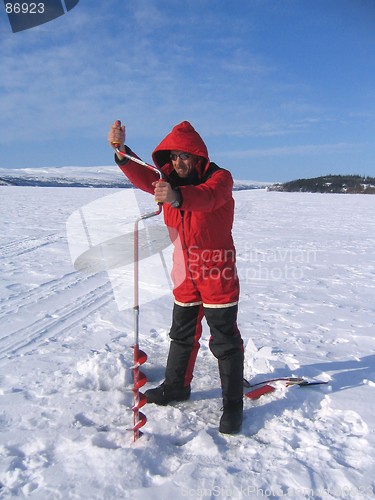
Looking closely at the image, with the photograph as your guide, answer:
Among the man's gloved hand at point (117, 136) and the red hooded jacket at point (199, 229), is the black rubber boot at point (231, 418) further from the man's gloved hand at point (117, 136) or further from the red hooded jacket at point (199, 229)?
the man's gloved hand at point (117, 136)

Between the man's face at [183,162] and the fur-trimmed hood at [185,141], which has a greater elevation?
the fur-trimmed hood at [185,141]

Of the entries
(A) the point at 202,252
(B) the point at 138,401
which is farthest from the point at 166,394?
(A) the point at 202,252

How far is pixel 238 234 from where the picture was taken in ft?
36.9

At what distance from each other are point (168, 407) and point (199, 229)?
1.10 metres

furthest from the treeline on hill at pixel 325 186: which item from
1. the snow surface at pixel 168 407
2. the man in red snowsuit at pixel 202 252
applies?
the man in red snowsuit at pixel 202 252

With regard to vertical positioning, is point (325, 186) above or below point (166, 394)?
above

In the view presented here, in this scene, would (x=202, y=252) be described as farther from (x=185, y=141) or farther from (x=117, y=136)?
(x=117, y=136)

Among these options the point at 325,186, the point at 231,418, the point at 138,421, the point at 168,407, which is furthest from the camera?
the point at 325,186

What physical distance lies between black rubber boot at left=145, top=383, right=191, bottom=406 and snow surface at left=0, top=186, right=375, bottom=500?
56 mm

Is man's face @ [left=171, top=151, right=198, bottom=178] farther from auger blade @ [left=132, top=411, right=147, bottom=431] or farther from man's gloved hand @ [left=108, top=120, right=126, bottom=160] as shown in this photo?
auger blade @ [left=132, top=411, right=147, bottom=431]

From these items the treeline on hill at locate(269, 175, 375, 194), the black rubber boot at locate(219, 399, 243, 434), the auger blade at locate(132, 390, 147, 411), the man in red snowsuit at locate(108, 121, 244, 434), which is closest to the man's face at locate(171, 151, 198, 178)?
the man in red snowsuit at locate(108, 121, 244, 434)

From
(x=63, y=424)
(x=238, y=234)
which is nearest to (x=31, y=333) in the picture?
(x=63, y=424)

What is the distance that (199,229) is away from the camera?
2328mm

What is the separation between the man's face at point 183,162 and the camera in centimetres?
231
